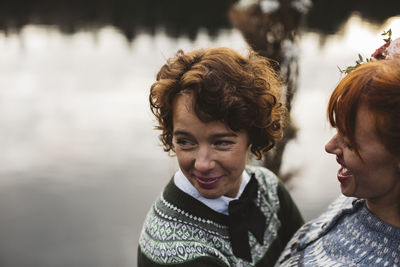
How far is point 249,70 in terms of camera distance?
1584 millimetres

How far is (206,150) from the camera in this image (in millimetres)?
1448

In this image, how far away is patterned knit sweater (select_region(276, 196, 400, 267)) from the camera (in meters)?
1.29

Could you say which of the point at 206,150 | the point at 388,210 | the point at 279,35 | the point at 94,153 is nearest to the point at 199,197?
the point at 206,150

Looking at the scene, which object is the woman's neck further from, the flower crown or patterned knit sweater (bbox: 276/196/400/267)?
the flower crown

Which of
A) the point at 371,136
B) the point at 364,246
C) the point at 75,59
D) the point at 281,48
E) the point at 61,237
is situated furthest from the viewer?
the point at 75,59

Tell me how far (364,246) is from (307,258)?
205 mm

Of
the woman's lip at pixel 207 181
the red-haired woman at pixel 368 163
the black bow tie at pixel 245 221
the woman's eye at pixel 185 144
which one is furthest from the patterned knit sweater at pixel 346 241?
the woman's eye at pixel 185 144

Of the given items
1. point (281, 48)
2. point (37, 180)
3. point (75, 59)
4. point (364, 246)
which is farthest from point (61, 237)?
point (75, 59)

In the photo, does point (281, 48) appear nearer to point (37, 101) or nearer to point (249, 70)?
point (249, 70)

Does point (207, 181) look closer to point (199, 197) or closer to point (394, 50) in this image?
point (199, 197)

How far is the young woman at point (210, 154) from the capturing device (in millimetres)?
1443

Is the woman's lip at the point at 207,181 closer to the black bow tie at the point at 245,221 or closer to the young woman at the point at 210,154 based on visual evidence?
the young woman at the point at 210,154

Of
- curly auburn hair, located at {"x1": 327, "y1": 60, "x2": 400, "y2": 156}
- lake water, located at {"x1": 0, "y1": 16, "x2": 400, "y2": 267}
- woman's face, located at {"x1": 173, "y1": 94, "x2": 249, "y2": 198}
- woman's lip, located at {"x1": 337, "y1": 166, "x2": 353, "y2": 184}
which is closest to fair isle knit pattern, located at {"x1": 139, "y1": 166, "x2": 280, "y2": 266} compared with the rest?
woman's face, located at {"x1": 173, "y1": 94, "x2": 249, "y2": 198}

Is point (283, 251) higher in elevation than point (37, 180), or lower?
higher
